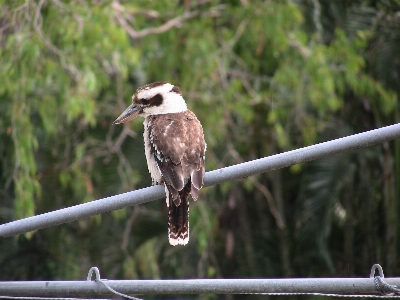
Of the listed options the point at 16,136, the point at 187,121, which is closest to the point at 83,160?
the point at 16,136

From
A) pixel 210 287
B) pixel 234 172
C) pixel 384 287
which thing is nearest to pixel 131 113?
pixel 234 172

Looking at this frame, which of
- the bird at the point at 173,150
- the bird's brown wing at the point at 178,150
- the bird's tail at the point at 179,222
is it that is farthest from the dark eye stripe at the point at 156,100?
the bird's tail at the point at 179,222

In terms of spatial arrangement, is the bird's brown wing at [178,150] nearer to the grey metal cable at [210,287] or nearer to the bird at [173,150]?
the bird at [173,150]

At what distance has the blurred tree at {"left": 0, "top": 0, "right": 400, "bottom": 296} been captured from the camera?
6160 mm

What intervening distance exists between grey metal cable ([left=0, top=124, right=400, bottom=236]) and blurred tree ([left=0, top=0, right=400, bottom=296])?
2.96 m

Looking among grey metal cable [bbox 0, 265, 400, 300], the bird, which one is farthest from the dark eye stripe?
grey metal cable [bbox 0, 265, 400, 300]

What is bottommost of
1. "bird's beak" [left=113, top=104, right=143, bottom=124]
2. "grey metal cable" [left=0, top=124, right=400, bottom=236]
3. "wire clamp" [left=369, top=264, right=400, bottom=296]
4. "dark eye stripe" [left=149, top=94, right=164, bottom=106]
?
"wire clamp" [left=369, top=264, right=400, bottom=296]

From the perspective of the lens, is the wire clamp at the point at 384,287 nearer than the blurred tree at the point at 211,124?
Yes

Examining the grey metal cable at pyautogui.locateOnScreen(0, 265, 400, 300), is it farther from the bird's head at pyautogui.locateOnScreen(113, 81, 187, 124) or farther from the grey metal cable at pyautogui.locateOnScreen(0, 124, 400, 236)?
the bird's head at pyautogui.locateOnScreen(113, 81, 187, 124)

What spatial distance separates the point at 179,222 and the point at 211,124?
3005 millimetres

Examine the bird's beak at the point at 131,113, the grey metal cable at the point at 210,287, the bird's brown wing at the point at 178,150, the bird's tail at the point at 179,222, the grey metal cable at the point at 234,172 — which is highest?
the bird's beak at the point at 131,113

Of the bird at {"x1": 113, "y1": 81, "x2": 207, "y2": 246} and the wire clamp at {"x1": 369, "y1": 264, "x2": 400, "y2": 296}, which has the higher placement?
the bird at {"x1": 113, "y1": 81, "x2": 207, "y2": 246}

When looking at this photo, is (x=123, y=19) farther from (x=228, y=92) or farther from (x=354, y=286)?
(x=354, y=286)

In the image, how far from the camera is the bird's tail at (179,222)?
418 centimetres
